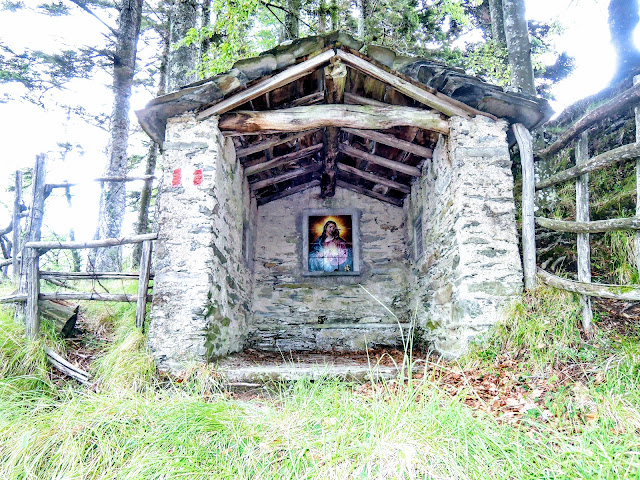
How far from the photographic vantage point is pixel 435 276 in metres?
4.96

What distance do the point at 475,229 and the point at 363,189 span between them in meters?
3.01

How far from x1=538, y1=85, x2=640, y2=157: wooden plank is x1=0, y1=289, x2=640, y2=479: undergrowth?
1.91 m

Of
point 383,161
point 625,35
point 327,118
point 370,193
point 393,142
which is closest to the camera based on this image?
point 327,118

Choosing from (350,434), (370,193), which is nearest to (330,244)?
(370,193)

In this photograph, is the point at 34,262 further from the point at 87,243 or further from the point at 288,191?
the point at 288,191

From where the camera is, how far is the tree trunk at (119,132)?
7.29 m

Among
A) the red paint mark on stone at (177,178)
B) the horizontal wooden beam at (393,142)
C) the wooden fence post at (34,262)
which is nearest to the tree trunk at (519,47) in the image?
the horizontal wooden beam at (393,142)

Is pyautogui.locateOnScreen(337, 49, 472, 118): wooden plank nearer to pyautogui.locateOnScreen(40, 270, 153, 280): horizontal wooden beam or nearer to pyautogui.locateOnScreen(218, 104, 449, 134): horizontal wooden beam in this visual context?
pyautogui.locateOnScreen(218, 104, 449, 134): horizontal wooden beam

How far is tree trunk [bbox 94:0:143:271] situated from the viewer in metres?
7.29

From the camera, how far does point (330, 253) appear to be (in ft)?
21.9

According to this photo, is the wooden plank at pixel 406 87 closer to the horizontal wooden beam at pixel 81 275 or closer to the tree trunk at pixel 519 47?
the tree trunk at pixel 519 47

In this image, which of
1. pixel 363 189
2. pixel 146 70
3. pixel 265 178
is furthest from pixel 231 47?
pixel 146 70

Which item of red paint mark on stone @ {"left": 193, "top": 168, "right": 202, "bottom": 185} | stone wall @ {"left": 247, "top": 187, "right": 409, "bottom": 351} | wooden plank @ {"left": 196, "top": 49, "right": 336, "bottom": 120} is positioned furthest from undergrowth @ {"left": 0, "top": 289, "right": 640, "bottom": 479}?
stone wall @ {"left": 247, "top": 187, "right": 409, "bottom": 351}

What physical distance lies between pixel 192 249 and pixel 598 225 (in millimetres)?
3639
